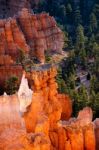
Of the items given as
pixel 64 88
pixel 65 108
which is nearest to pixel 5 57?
pixel 64 88

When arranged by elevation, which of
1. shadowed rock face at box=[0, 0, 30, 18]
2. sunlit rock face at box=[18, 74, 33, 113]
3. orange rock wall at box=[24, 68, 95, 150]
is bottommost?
orange rock wall at box=[24, 68, 95, 150]

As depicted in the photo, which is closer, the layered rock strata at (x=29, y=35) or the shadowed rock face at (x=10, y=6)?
the layered rock strata at (x=29, y=35)

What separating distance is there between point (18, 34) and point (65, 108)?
17.6m

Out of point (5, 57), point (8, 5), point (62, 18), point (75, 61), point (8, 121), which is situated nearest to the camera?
point (8, 121)

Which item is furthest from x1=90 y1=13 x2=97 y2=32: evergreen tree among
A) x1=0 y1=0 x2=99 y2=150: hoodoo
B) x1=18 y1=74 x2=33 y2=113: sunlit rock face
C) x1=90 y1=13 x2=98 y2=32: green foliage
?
x1=18 y1=74 x2=33 y2=113: sunlit rock face

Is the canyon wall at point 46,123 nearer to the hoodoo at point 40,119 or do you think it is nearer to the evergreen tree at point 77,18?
the hoodoo at point 40,119

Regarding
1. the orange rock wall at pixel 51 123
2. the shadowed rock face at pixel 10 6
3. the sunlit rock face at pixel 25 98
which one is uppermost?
the shadowed rock face at pixel 10 6

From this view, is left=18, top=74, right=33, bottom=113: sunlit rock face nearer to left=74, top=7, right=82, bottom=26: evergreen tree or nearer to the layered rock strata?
the layered rock strata

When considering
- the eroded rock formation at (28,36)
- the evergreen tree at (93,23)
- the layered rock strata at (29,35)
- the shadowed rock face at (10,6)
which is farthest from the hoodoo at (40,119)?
the evergreen tree at (93,23)

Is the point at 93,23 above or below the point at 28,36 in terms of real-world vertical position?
below

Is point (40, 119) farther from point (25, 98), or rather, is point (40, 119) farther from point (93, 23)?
point (93, 23)

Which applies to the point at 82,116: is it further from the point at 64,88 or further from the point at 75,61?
the point at 75,61

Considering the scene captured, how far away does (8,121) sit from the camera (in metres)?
25.9

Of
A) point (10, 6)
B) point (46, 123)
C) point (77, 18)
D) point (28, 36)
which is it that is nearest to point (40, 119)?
point (46, 123)
